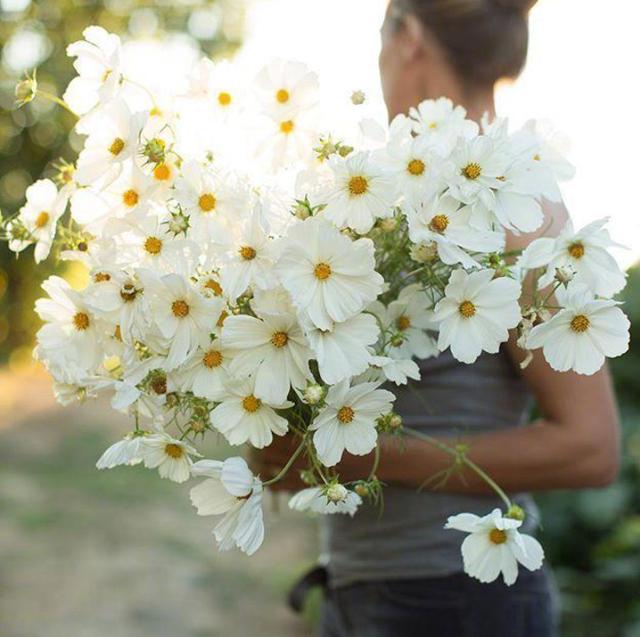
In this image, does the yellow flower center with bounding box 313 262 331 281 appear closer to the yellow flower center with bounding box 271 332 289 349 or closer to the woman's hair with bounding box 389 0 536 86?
the yellow flower center with bounding box 271 332 289 349

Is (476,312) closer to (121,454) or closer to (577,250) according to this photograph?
(577,250)

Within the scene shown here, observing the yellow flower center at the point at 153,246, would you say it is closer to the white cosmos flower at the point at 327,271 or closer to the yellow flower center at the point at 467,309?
the white cosmos flower at the point at 327,271

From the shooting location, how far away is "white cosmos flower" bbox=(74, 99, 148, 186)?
1087 millimetres

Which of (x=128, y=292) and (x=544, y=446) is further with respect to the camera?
(x=544, y=446)

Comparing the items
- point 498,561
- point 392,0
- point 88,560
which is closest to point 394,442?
point 498,561

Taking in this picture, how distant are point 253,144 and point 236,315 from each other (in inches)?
11.7

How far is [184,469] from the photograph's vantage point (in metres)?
1.03

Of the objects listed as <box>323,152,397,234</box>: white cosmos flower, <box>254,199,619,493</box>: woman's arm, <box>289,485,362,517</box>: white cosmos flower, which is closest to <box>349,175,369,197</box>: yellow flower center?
<box>323,152,397,234</box>: white cosmos flower

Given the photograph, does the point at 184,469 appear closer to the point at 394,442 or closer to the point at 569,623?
the point at 394,442

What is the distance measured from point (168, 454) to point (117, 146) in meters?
0.34

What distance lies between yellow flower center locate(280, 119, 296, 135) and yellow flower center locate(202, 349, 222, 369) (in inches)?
13.1

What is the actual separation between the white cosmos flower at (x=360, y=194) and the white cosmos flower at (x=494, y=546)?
318 mm

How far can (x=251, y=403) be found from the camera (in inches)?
40.5

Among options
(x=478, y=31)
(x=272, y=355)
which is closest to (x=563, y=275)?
(x=272, y=355)
